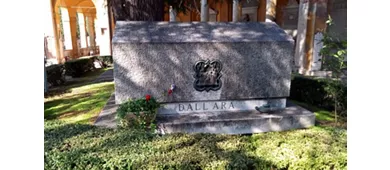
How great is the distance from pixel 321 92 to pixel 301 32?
5142 mm

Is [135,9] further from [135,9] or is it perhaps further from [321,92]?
[321,92]

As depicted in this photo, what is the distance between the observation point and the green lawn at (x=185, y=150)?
2832 mm

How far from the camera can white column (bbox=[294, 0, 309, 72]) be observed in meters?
10.8

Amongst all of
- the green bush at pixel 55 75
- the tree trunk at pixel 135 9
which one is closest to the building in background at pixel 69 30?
the green bush at pixel 55 75

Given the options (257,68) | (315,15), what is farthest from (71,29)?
(257,68)

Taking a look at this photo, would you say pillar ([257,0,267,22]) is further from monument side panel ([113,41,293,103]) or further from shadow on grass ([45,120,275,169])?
shadow on grass ([45,120,275,169])

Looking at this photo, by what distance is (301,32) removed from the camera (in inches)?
437

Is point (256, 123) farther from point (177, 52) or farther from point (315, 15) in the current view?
point (315, 15)

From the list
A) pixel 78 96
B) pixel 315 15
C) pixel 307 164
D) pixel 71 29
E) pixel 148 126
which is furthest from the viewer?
pixel 71 29

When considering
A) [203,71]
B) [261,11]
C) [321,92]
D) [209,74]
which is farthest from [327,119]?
[261,11]

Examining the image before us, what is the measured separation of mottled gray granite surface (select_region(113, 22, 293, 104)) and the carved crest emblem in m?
0.08

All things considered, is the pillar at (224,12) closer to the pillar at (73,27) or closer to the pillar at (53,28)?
the pillar at (53,28)

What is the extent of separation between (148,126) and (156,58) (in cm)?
121

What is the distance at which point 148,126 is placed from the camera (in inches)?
166
